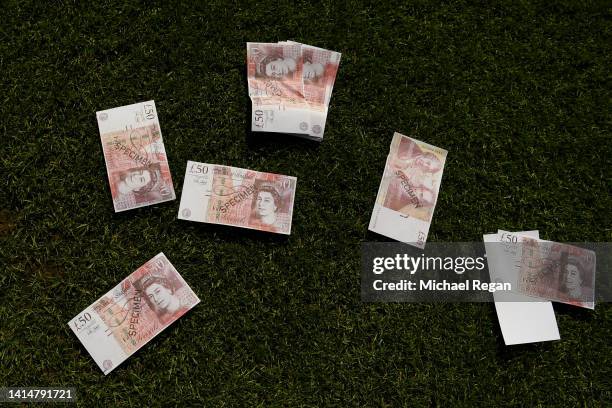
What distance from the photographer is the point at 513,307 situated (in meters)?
2.85

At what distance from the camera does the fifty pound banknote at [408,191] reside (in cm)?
287

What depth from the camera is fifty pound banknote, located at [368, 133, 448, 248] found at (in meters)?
2.87

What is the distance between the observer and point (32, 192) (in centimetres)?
273

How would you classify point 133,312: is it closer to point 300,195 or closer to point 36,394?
point 36,394

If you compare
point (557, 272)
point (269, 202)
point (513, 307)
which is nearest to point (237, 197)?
point (269, 202)

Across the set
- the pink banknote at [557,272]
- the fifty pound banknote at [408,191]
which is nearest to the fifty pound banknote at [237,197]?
the fifty pound banknote at [408,191]

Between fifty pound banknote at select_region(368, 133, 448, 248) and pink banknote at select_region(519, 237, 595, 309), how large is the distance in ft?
2.02

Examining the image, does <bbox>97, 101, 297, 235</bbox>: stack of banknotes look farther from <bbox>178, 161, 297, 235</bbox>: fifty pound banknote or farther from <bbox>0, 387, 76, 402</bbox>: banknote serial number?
<bbox>0, 387, 76, 402</bbox>: banknote serial number

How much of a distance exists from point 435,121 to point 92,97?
1.97m

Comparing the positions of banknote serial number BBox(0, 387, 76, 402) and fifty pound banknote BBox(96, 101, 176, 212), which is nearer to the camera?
banknote serial number BBox(0, 387, 76, 402)

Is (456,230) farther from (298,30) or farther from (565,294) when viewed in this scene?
(298,30)

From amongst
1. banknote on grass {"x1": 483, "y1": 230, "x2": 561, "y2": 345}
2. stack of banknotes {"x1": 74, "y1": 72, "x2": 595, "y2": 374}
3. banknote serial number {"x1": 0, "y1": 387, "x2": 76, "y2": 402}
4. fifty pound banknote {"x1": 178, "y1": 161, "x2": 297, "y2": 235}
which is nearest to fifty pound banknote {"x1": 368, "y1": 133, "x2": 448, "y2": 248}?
stack of banknotes {"x1": 74, "y1": 72, "x2": 595, "y2": 374}

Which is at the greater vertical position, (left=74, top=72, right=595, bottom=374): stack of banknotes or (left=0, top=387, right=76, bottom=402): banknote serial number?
(left=74, top=72, right=595, bottom=374): stack of banknotes

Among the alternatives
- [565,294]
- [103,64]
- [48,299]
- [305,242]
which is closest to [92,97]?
[103,64]
